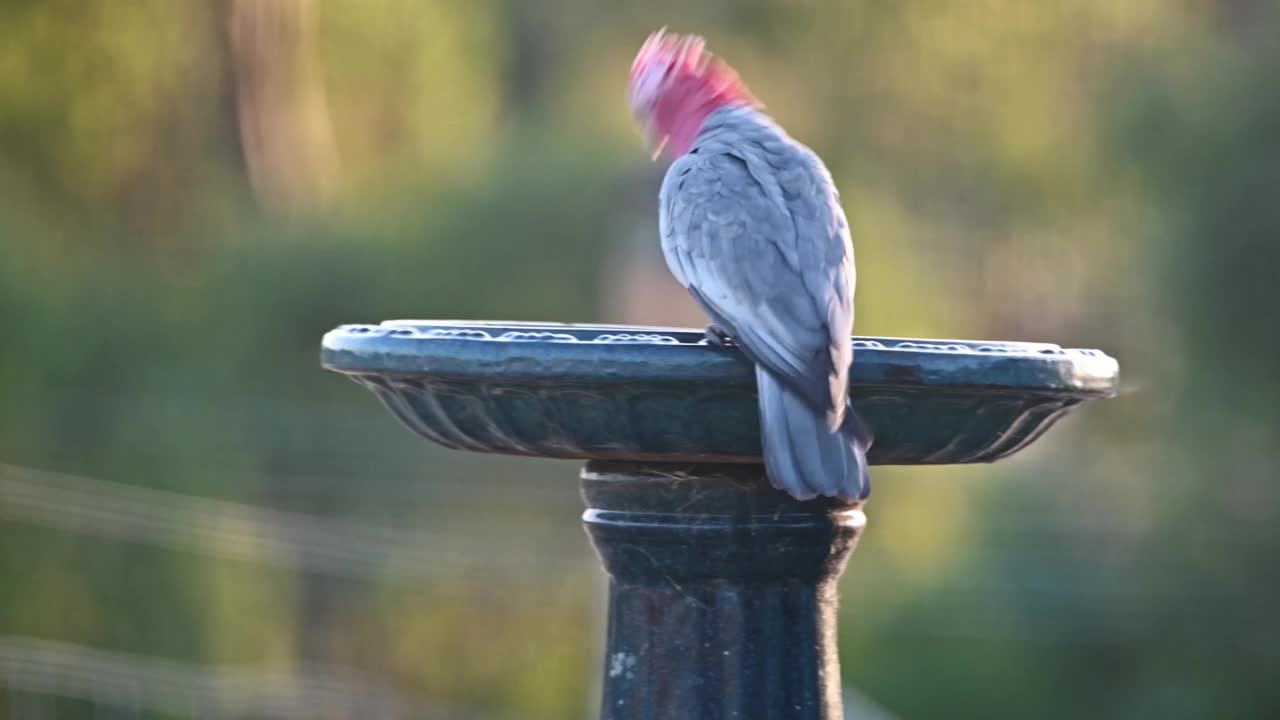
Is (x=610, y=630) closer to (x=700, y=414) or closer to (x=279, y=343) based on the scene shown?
(x=700, y=414)

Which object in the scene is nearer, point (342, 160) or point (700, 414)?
point (700, 414)

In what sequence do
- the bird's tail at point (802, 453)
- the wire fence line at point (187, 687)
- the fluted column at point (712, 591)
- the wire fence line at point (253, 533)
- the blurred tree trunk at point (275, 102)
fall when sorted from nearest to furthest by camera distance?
1. the bird's tail at point (802, 453)
2. the fluted column at point (712, 591)
3. the wire fence line at point (187, 687)
4. the wire fence line at point (253, 533)
5. the blurred tree trunk at point (275, 102)

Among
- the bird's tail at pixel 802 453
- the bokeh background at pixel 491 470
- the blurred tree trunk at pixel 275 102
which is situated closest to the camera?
the bird's tail at pixel 802 453

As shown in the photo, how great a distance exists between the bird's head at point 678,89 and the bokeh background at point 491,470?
2593mm

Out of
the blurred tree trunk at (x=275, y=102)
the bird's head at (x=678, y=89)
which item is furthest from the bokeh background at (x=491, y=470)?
the bird's head at (x=678, y=89)

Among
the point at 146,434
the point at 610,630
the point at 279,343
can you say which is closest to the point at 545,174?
the point at 279,343

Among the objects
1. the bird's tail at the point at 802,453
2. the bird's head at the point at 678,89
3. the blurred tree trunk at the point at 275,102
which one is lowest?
the bird's tail at the point at 802,453

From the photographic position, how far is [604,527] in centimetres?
320

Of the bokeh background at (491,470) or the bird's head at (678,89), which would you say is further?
the bokeh background at (491,470)

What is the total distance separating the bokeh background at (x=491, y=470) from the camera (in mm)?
6410

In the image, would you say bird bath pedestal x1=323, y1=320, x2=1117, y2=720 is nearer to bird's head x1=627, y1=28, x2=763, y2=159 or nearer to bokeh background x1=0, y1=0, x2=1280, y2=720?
bird's head x1=627, y1=28, x2=763, y2=159

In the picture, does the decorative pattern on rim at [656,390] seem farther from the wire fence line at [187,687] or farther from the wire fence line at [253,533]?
the wire fence line at [253,533]

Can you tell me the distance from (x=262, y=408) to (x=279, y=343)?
327mm

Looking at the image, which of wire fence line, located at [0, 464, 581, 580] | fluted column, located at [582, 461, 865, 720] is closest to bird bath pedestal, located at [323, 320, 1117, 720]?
fluted column, located at [582, 461, 865, 720]
